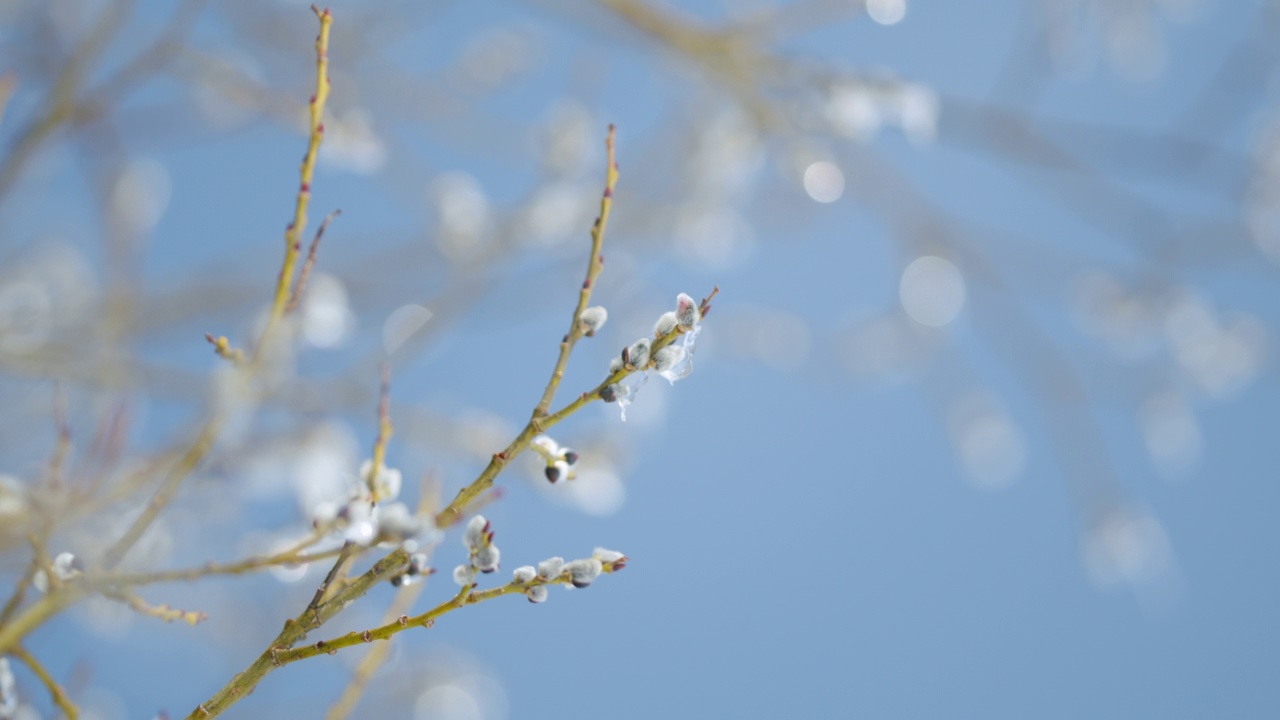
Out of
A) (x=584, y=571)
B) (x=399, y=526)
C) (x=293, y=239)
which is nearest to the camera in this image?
(x=399, y=526)

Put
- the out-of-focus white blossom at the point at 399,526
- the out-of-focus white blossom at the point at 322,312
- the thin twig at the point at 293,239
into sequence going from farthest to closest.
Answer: the out-of-focus white blossom at the point at 322,312 → the thin twig at the point at 293,239 → the out-of-focus white blossom at the point at 399,526

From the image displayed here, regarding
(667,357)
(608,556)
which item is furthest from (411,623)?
(667,357)

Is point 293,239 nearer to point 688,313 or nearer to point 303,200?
point 303,200

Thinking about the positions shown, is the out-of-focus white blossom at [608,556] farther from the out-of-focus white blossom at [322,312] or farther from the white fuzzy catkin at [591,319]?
the out-of-focus white blossom at [322,312]

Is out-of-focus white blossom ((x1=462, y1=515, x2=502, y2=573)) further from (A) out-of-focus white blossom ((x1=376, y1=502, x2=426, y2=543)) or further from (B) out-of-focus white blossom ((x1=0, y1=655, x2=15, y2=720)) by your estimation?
(B) out-of-focus white blossom ((x1=0, y1=655, x2=15, y2=720))

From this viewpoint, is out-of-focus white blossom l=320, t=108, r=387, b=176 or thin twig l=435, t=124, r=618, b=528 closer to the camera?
thin twig l=435, t=124, r=618, b=528

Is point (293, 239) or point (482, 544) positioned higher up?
point (293, 239)

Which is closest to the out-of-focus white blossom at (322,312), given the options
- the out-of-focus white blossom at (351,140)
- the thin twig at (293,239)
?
the out-of-focus white blossom at (351,140)

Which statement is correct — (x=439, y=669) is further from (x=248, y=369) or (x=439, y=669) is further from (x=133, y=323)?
(x=248, y=369)

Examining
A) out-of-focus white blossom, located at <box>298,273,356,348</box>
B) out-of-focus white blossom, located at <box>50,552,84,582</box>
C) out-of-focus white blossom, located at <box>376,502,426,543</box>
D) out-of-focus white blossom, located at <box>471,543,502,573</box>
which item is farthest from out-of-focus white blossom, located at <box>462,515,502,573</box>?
out-of-focus white blossom, located at <box>298,273,356,348</box>

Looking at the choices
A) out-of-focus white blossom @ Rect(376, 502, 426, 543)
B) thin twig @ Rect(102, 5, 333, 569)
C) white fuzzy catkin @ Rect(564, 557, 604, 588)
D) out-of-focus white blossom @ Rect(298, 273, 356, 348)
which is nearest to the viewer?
out-of-focus white blossom @ Rect(376, 502, 426, 543)

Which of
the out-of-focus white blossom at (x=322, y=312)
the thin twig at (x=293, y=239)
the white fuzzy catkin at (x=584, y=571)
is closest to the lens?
the white fuzzy catkin at (x=584, y=571)

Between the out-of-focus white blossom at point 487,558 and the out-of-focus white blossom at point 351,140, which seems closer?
the out-of-focus white blossom at point 487,558
